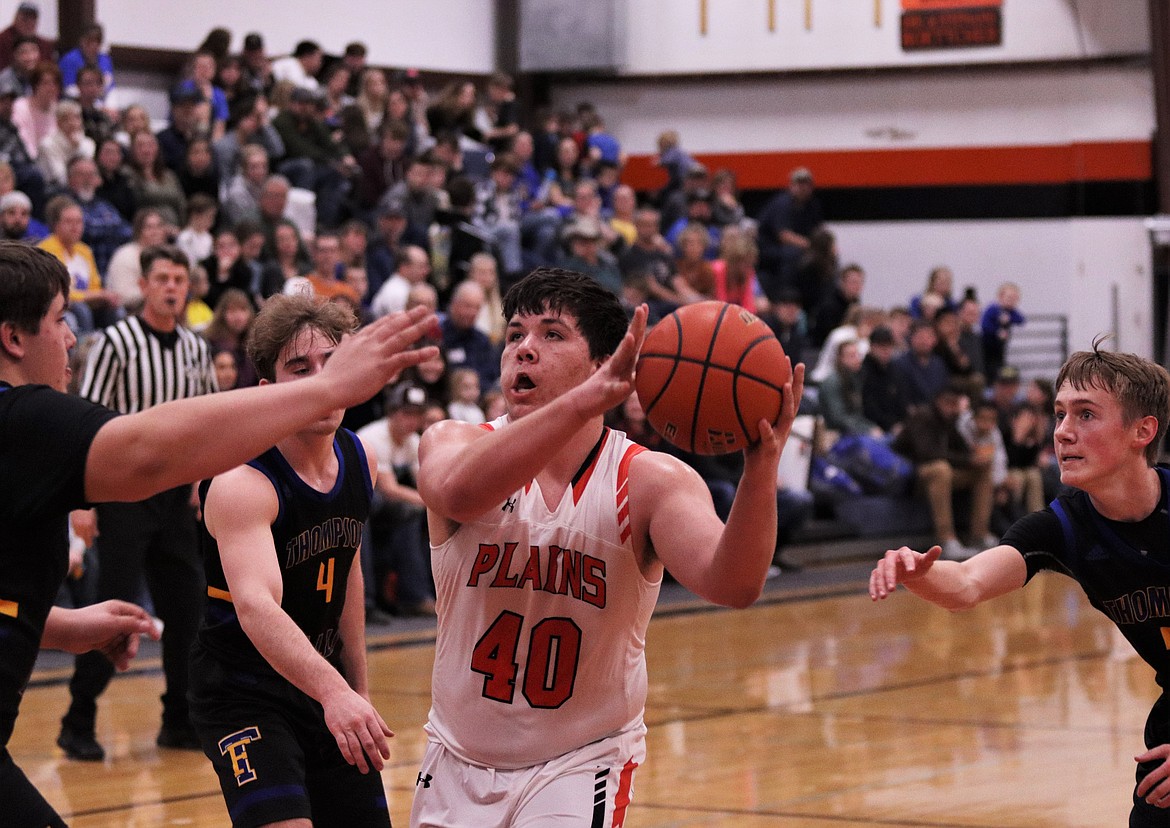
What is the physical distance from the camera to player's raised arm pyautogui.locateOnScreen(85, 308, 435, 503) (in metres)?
3.01

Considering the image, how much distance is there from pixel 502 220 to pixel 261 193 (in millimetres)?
2778

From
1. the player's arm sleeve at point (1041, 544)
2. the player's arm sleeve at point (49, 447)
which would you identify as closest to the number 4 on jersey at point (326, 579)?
the player's arm sleeve at point (49, 447)

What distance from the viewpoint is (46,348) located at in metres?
3.40

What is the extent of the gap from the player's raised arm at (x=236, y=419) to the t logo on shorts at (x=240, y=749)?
4.45 ft

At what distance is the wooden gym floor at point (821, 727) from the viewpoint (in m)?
6.78

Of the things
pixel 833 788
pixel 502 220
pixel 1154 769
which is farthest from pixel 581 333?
pixel 502 220

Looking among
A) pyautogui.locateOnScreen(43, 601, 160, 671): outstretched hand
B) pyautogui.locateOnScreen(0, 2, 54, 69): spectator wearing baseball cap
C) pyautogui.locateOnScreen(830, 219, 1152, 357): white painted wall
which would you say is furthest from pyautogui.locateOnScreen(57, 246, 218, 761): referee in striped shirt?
pyautogui.locateOnScreen(830, 219, 1152, 357): white painted wall

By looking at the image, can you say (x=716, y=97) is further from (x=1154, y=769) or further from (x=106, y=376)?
(x=1154, y=769)

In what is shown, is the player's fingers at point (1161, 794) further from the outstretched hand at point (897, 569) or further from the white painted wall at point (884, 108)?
the white painted wall at point (884, 108)

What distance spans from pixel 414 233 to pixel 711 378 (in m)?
11.1

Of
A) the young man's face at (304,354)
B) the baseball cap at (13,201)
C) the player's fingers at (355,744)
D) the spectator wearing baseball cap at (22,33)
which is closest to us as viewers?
the player's fingers at (355,744)

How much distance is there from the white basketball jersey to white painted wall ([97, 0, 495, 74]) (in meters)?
14.4

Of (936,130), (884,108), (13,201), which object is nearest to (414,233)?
(13,201)

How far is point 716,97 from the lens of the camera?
75.4ft
